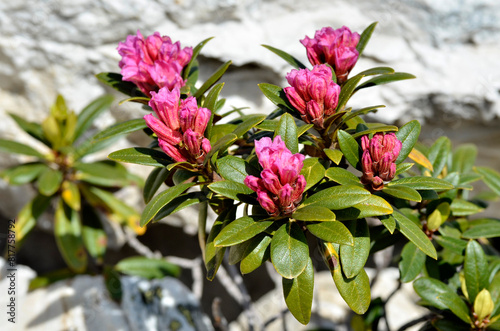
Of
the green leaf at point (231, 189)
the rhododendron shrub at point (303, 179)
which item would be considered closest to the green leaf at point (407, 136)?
the rhododendron shrub at point (303, 179)

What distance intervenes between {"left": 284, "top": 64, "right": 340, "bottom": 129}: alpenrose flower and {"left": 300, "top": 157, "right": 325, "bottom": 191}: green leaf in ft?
0.29

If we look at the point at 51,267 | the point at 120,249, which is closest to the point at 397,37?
the point at 120,249

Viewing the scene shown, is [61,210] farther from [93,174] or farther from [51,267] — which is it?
[51,267]

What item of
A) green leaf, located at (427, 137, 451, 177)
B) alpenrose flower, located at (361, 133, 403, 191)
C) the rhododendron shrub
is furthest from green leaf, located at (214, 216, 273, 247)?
green leaf, located at (427, 137, 451, 177)

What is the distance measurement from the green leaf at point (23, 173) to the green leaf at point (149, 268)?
1.86ft

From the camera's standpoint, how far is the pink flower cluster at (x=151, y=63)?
3.17ft

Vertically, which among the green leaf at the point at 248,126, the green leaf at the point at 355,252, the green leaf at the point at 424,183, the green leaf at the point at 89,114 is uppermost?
the green leaf at the point at 248,126

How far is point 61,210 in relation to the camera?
6.77 ft

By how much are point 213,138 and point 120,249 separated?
6.84 ft

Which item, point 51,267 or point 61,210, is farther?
point 51,267

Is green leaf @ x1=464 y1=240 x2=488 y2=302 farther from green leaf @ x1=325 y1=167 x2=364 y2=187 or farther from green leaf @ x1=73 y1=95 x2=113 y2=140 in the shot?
green leaf @ x1=73 y1=95 x2=113 y2=140

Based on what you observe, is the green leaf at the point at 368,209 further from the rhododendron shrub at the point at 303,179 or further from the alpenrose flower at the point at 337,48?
the alpenrose flower at the point at 337,48

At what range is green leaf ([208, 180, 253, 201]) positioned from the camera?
0.80 meters

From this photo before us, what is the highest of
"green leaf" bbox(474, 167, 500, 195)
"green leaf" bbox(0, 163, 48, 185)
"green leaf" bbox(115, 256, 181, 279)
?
"green leaf" bbox(474, 167, 500, 195)
